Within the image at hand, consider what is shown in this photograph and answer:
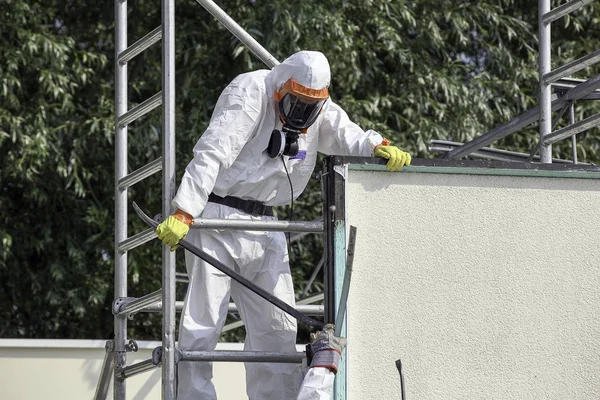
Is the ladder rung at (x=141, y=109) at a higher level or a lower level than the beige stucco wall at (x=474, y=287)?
higher

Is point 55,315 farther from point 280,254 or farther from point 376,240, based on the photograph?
point 376,240

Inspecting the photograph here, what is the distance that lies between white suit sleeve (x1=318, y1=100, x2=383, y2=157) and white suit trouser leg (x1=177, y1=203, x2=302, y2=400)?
44cm

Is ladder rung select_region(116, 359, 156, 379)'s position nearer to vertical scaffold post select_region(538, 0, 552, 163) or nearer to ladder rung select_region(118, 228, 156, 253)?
ladder rung select_region(118, 228, 156, 253)

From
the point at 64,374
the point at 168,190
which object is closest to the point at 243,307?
the point at 168,190

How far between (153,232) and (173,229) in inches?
12.9

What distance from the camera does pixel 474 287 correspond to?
489 centimetres

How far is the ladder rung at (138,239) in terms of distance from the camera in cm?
532

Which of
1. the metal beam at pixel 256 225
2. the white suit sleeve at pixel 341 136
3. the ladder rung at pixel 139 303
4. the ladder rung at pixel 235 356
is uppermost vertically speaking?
the white suit sleeve at pixel 341 136

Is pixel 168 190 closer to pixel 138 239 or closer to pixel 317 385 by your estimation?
pixel 138 239

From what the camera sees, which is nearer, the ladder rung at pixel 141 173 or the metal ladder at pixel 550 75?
the ladder rung at pixel 141 173

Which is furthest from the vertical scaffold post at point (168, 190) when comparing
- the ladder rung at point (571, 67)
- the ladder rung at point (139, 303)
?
the ladder rung at point (571, 67)

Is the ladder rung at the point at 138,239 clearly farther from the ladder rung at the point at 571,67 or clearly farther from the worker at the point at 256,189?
the ladder rung at the point at 571,67

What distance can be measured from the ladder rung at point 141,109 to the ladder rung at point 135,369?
1.02 meters

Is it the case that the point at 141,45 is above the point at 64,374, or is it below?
above
